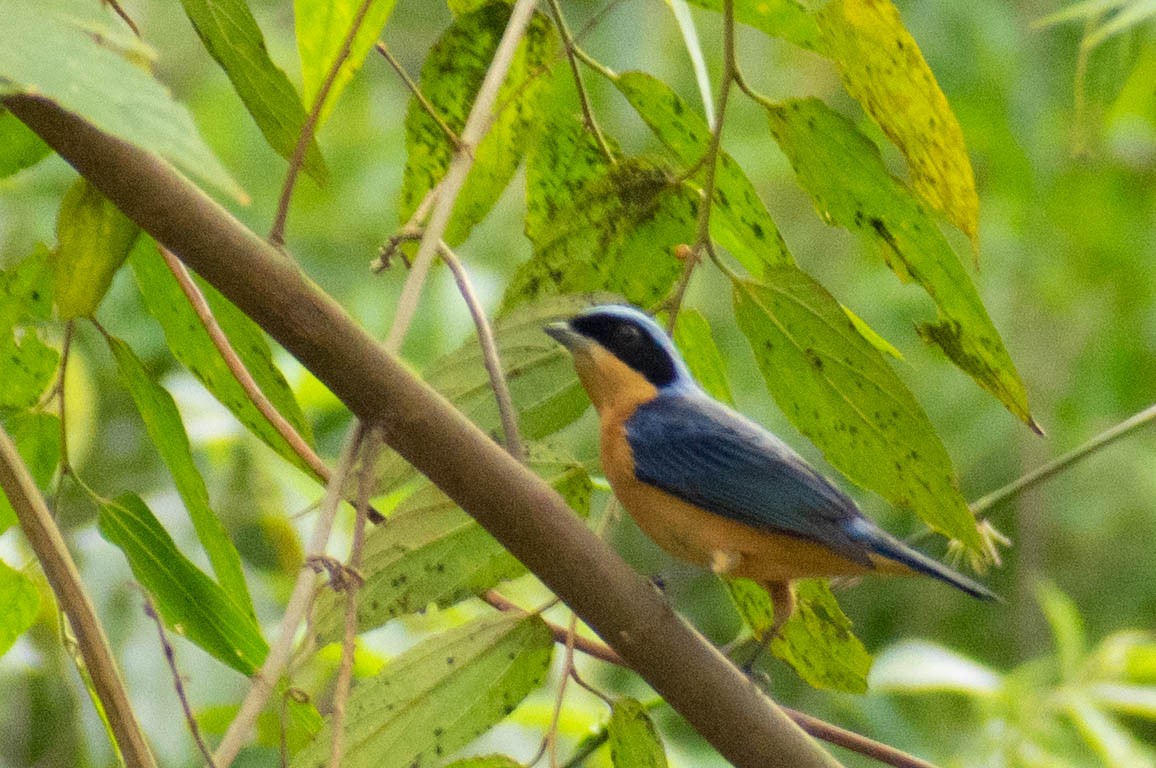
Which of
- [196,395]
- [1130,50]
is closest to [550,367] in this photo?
[1130,50]

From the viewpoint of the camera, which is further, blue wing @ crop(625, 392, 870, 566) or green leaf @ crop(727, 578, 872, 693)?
blue wing @ crop(625, 392, 870, 566)

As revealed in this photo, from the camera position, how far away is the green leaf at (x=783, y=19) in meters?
1.60

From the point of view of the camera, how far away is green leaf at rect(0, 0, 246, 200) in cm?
75

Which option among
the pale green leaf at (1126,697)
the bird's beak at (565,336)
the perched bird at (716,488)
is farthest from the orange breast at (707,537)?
the pale green leaf at (1126,697)

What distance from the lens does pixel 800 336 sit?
1648 mm

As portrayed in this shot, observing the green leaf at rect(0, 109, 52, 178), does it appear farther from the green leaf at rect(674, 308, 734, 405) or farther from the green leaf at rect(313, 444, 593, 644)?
the green leaf at rect(674, 308, 734, 405)

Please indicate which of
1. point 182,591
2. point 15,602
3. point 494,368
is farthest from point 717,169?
point 15,602

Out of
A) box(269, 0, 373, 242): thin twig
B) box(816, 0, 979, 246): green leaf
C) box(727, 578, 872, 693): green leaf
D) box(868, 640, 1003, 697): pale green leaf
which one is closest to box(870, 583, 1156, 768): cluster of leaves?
box(868, 640, 1003, 697): pale green leaf

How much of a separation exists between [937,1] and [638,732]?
11.3 feet

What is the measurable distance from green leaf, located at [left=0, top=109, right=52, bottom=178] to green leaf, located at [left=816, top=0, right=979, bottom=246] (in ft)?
3.17

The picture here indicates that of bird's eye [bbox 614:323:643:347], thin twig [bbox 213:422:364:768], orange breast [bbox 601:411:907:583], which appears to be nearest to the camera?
thin twig [bbox 213:422:364:768]

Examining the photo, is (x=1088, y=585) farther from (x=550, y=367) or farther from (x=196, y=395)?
(x=550, y=367)

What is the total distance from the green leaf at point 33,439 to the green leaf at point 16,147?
1.01 feet

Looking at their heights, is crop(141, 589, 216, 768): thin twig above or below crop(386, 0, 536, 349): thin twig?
below
